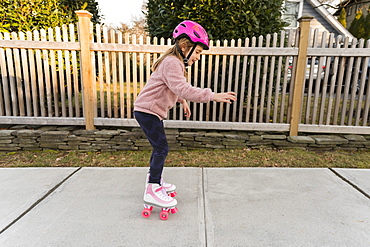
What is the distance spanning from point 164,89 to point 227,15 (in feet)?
7.83

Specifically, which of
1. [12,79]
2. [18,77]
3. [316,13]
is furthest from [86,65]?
[316,13]

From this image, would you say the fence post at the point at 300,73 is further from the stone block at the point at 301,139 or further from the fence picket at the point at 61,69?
the fence picket at the point at 61,69

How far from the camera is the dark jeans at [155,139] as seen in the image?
95.9 inches

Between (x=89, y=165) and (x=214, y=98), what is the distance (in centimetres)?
243

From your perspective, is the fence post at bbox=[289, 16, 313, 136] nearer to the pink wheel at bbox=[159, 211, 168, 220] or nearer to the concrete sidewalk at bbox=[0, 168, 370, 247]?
the concrete sidewalk at bbox=[0, 168, 370, 247]

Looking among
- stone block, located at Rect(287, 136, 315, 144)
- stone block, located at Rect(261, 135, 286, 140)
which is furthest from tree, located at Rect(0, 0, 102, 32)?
stone block, located at Rect(287, 136, 315, 144)

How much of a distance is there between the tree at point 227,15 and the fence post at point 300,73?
21.9 inches

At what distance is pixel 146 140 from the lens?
427 centimetres

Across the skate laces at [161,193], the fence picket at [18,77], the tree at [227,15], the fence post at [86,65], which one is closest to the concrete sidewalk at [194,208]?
the skate laces at [161,193]

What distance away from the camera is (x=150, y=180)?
249cm

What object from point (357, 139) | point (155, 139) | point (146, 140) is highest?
point (155, 139)

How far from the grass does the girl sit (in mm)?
1315

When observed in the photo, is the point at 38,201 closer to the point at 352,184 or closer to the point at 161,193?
the point at 161,193

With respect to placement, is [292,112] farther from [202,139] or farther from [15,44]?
[15,44]
